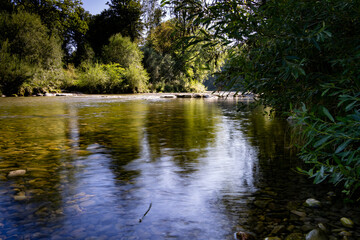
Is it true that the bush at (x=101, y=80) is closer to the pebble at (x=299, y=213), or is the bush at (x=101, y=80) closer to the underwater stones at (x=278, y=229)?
the pebble at (x=299, y=213)

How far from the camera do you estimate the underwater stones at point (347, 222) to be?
2566 millimetres

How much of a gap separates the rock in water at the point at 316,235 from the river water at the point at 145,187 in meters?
0.33

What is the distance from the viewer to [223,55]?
550 centimetres

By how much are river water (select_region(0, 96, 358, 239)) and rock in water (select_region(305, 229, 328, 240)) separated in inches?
13.1

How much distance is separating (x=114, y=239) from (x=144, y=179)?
1.60 m

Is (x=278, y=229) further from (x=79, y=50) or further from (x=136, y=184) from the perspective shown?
(x=79, y=50)

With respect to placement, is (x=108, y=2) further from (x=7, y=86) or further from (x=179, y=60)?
(x=179, y=60)

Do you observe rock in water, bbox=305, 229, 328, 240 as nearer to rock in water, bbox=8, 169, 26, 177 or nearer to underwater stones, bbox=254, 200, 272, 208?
underwater stones, bbox=254, 200, 272, 208

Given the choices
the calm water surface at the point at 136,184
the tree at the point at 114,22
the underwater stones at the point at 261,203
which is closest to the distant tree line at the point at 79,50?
the tree at the point at 114,22

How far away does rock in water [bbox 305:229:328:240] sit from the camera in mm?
2361

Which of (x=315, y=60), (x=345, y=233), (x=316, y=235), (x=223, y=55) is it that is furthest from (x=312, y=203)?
(x=223, y=55)

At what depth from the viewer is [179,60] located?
4141 millimetres

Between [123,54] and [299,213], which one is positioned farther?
[123,54]

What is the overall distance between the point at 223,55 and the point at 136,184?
294cm
